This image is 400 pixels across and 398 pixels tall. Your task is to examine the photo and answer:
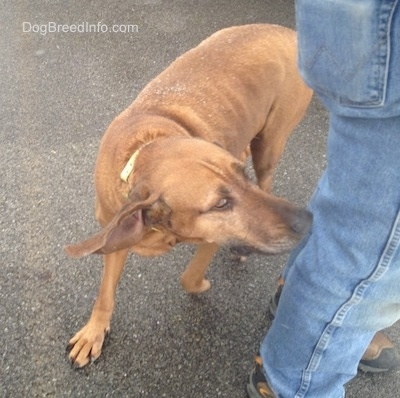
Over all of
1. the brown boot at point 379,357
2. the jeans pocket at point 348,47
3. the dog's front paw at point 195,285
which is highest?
the jeans pocket at point 348,47

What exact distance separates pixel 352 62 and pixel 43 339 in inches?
62.9

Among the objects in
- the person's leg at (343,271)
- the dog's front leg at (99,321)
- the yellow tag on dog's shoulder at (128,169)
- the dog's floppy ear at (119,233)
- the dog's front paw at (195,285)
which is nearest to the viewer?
the person's leg at (343,271)

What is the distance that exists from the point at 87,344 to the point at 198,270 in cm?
50

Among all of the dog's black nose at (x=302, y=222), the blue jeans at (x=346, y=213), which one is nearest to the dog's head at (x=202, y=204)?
the dog's black nose at (x=302, y=222)

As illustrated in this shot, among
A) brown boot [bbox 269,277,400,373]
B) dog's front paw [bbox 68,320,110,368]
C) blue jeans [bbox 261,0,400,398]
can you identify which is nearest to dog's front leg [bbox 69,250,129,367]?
dog's front paw [bbox 68,320,110,368]

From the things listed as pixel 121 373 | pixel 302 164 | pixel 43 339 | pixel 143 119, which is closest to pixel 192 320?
pixel 121 373

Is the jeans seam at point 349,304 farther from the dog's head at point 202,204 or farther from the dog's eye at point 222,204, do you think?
the dog's eye at point 222,204

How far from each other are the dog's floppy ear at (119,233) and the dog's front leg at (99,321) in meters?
0.38

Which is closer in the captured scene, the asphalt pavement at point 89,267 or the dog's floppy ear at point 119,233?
the dog's floppy ear at point 119,233

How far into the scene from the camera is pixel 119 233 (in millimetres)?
1722

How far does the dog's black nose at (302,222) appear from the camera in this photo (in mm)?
1814

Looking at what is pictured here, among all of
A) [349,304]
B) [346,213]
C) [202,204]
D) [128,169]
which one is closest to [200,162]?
[202,204]

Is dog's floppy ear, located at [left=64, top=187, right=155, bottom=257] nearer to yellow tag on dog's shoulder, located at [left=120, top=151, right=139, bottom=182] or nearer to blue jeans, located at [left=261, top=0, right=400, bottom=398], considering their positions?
yellow tag on dog's shoulder, located at [left=120, top=151, right=139, bottom=182]

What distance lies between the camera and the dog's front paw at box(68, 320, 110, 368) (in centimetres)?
218
